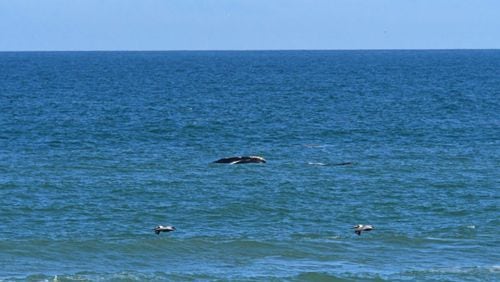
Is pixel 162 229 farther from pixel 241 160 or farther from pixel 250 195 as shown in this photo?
pixel 241 160

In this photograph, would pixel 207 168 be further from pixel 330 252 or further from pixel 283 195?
pixel 330 252

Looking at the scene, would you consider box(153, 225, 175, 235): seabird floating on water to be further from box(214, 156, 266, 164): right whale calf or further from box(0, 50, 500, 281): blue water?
box(214, 156, 266, 164): right whale calf

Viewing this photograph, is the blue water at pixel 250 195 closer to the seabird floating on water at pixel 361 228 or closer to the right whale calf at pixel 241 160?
the seabird floating on water at pixel 361 228

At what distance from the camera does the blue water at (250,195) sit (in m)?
38.9

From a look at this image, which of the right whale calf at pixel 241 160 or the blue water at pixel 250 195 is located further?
the right whale calf at pixel 241 160

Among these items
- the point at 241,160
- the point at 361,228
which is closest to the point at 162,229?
the point at 361,228

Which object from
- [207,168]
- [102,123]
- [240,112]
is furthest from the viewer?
[240,112]

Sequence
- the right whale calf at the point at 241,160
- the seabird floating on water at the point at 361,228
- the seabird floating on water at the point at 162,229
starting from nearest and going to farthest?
1. the seabird floating on water at the point at 162,229
2. the seabird floating on water at the point at 361,228
3. the right whale calf at the point at 241,160

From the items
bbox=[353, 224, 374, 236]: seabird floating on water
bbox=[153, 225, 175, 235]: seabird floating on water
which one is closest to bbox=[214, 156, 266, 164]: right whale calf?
bbox=[153, 225, 175, 235]: seabird floating on water

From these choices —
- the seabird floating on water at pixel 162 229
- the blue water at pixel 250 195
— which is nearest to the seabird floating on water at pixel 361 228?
the blue water at pixel 250 195

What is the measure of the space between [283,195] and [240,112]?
43.1 meters

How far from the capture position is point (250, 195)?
5053cm

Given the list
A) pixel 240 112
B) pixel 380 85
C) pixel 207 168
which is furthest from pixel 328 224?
pixel 380 85

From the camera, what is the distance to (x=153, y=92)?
125 meters
